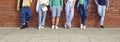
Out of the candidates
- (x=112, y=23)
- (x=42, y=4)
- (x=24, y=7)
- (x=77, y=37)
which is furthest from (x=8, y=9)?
(x=112, y=23)

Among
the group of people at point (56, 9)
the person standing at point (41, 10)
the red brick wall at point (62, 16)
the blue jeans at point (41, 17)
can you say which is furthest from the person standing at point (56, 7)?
the red brick wall at point (62, 16)

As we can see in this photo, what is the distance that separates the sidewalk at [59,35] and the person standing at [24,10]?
0.35 meters

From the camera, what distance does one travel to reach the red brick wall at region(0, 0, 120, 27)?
11641mm

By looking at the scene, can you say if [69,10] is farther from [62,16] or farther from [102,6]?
[102,6]

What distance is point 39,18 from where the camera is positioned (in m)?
11.3

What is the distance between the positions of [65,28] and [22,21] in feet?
5.68

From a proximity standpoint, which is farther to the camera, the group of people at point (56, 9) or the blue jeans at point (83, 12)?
the blue jeans at point (83, 12)

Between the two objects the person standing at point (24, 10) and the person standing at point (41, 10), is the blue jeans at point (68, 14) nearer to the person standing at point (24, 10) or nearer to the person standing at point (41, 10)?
the person standing at point (41, 10)

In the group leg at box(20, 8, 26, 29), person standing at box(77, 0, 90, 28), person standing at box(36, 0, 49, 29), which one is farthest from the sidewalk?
person standing at box(77, 0, 90, 28)

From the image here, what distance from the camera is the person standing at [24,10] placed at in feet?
37.0

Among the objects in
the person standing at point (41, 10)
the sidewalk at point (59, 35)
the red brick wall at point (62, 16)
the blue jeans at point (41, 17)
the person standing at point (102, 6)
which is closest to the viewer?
the sidewalk at point (59, 35)

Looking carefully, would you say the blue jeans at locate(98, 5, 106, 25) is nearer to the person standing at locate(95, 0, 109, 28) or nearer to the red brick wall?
the person standing at locate(95, 0, 109, 28)

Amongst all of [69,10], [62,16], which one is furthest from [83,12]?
[62,16]

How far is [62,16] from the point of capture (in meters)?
11.8
